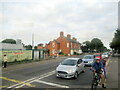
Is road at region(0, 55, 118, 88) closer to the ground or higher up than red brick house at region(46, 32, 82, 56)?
closer to the ground

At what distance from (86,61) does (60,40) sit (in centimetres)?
4540

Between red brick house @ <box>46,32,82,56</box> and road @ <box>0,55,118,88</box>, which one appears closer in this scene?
road @ <box>0,55,118,88</box>

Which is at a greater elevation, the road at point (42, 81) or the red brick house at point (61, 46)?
the red brick house at point (61, 46)

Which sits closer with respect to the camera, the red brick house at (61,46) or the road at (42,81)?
the road at (42,81)

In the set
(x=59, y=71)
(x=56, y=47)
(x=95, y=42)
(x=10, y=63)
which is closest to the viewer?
(x=59, y=71)

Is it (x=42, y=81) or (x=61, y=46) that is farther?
(x=61, y=46)

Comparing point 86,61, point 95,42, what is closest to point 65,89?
point 86,61

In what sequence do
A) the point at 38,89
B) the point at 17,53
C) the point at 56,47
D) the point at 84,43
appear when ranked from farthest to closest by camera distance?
the point at 84,43
the point at 56,47
the point at 17,53
the point at 38,89

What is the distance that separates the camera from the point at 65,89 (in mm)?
6117

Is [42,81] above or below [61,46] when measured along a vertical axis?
below

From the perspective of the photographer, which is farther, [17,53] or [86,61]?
[17,53]

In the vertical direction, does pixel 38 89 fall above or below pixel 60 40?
below

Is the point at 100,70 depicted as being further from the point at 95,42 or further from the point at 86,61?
the point at 95,42

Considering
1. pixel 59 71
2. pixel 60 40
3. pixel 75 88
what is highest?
pixel 60 40
